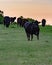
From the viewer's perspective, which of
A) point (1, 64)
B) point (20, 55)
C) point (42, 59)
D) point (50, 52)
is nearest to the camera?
point (1, 64)

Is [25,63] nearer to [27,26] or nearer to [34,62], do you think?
[34,62]

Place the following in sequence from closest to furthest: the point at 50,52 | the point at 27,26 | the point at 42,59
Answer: the point at 42,59, the point at 50,52, the point at 27,26

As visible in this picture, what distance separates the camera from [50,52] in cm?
1919

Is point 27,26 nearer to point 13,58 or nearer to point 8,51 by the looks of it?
point 8,51

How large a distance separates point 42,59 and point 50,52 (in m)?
2.77

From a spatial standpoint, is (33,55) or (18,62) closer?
(18,62)

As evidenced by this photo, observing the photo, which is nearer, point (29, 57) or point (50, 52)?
point (29, 57)

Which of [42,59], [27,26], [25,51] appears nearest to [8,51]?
[25,51]

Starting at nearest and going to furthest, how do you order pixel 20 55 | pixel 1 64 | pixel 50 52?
1. pixel 1 64
2. pixel 20 55
3. pixel 50 52

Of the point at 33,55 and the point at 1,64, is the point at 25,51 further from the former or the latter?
the point at 1,64

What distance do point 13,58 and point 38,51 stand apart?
2989 millimetres

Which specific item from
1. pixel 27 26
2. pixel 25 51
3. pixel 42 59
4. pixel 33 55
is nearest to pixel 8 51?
pixel 25 51

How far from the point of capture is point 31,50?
20.2 metres

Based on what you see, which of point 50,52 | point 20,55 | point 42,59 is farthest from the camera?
point 50,52
